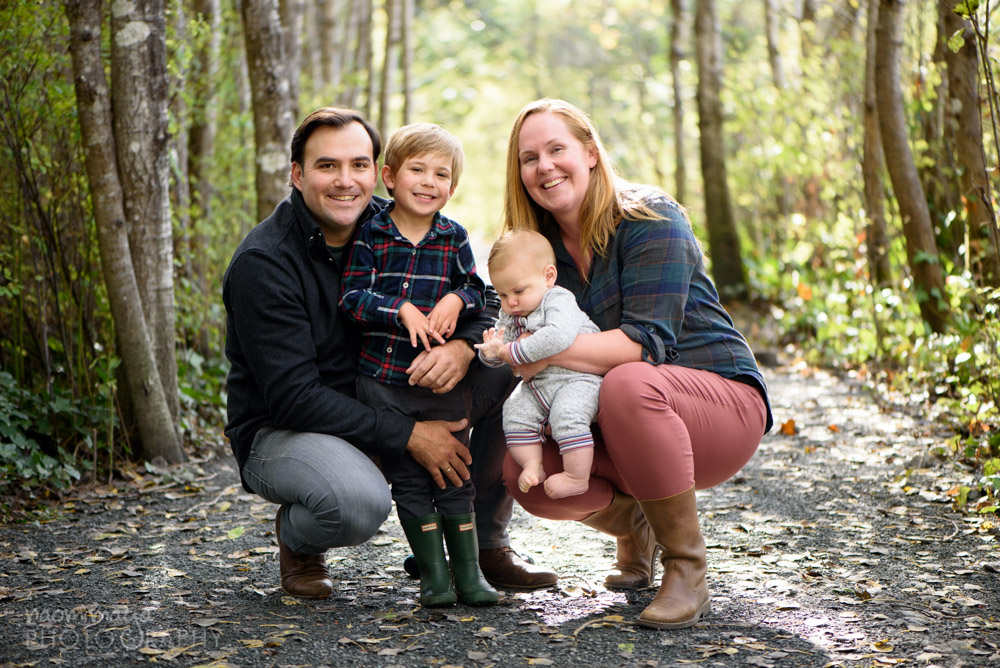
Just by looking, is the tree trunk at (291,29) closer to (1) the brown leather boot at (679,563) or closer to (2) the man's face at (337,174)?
(2) the man's face at (337,174)

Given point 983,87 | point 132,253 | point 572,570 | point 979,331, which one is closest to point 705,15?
point 983,87

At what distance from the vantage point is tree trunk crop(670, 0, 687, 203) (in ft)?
41.9

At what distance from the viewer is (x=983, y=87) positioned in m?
5.32

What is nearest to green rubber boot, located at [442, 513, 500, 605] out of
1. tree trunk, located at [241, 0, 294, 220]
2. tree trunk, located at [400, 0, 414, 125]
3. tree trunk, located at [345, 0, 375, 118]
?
tree trunk, located at [241, 0, 294, 220]

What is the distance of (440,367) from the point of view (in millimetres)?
3264

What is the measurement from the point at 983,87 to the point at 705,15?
21.7 ft

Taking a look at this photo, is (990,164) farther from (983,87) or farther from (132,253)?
(132,253)

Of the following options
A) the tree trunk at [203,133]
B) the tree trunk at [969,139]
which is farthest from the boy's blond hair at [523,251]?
the tree trunk at [203,133]

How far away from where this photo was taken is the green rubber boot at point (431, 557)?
3.21 meters

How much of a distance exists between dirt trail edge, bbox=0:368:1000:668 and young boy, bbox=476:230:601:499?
0.53 m

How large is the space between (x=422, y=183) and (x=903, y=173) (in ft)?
13.9

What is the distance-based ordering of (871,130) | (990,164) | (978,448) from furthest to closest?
1. (871,130)
2. (990,164)
3. (978,448)

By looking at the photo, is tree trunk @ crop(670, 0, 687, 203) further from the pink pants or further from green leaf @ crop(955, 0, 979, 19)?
the pink pants

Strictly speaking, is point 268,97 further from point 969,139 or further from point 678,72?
point 678,72
